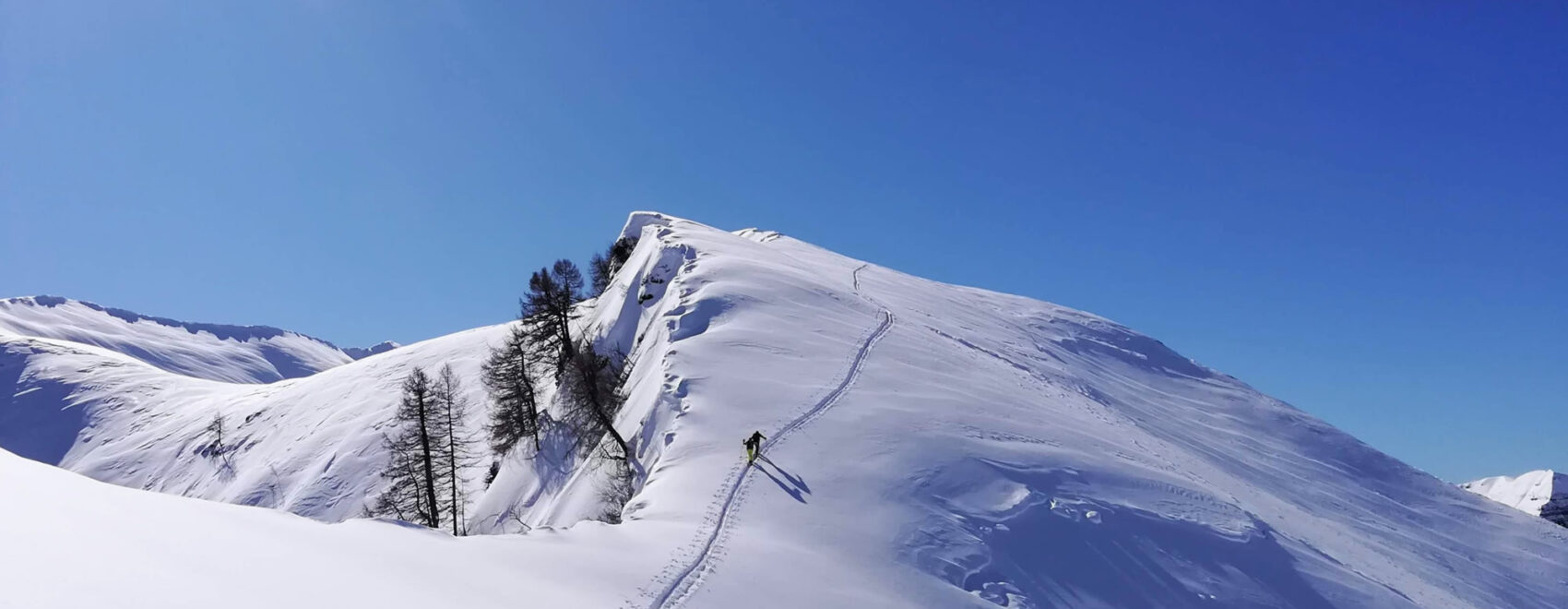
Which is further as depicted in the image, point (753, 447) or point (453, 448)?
point (453, 448)

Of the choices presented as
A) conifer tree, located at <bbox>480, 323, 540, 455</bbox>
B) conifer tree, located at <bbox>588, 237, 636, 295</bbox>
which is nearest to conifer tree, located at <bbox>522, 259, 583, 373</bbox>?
conifer tree, located at <bbox>480, 323, 540, 455</bbox>

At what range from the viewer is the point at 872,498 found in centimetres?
2006

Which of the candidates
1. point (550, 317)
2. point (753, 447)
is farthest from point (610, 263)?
point (753, 447)

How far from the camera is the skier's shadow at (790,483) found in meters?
19.9

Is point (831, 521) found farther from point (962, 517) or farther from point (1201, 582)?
point (1201, 582)

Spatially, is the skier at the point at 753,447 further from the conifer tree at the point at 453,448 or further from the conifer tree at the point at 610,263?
the conifer tree at the point at 610,263

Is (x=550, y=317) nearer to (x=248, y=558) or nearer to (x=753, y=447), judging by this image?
(x=753, y=447)

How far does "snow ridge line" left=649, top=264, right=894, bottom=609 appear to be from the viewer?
14305 millimetres

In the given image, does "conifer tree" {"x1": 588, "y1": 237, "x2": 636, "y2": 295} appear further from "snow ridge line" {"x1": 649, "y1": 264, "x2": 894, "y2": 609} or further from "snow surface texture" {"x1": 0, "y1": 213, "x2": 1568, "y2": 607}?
"snow ridge line" {"x1": 649, "y1": 264, "x2": 894, "y2": 609}

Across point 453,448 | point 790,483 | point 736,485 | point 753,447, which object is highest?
point 753,447

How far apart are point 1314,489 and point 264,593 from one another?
4772 centimetres

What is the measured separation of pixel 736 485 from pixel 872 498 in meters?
3.59

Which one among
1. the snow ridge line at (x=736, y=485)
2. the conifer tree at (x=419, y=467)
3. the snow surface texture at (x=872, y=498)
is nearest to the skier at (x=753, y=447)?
the snow ridge line at (x=736, y=485)

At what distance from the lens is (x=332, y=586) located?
10.7 metres
